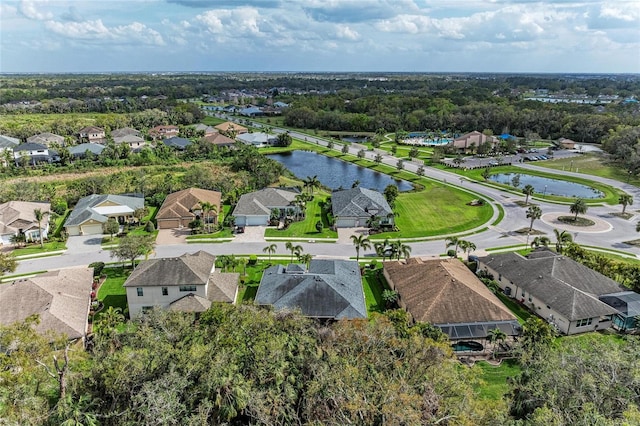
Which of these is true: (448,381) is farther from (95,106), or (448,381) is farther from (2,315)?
(95,106)

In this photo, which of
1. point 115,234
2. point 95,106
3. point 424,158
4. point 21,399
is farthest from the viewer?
point 95,106

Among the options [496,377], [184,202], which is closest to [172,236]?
[184,202]

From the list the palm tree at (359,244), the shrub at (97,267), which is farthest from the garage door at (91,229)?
the palm tree at (359,244)

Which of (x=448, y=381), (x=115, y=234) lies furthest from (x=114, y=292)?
(x=448, y=381)

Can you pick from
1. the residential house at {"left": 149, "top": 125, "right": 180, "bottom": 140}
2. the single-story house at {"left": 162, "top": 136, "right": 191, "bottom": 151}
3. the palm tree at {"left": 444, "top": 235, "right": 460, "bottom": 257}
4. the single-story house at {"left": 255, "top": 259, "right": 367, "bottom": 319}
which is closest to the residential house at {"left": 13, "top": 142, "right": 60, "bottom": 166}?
the single-story house at {"left": 162, "top": 136, "right": 191, "bottom": 151}

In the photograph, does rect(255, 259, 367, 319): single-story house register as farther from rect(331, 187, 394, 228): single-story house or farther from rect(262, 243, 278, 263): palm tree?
rect(331, 187, 394, 228): single-story house
